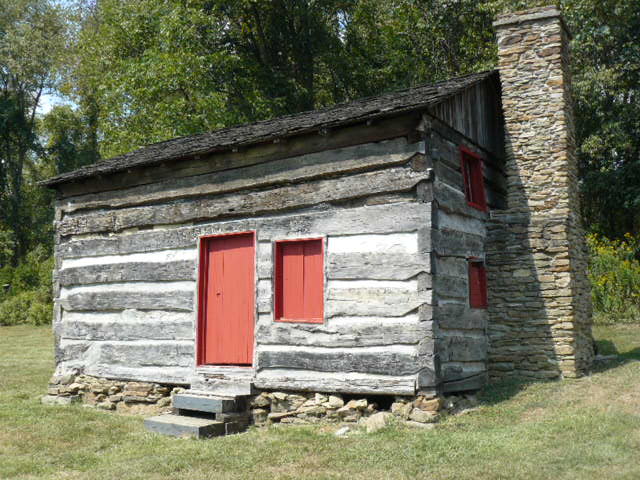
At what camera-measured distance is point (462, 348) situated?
9.20 metres

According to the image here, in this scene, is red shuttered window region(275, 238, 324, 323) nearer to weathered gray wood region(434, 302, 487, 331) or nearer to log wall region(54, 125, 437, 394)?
log wall region(54, 125, 437, 394)

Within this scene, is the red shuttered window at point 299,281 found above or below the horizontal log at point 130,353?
above

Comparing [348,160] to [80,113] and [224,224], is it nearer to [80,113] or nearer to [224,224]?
[224,224]

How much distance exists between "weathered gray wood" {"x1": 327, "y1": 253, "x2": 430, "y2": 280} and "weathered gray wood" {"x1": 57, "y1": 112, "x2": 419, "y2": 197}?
1615mm

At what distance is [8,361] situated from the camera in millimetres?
16344

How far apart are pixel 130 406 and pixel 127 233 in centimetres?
296

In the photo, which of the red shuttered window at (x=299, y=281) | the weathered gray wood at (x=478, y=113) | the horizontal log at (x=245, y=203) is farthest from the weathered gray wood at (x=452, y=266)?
the weathered gray wood at (x=478, y=113)

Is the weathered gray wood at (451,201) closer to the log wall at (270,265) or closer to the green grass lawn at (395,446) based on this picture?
the log wall at (270,265)

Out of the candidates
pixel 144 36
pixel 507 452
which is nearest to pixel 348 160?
pixel 507 452

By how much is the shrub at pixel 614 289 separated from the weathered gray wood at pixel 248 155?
389 inches

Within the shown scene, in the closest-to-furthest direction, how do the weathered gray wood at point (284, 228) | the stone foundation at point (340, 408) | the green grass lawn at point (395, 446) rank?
the green grass lawn at point (395, 446), the stone foundation at point (340, 408), the weathered gray wood at point (284, 228)

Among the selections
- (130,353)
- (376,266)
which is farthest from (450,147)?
(130,353)

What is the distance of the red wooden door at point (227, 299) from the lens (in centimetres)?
978

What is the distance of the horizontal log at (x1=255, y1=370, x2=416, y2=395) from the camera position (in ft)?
27.0
